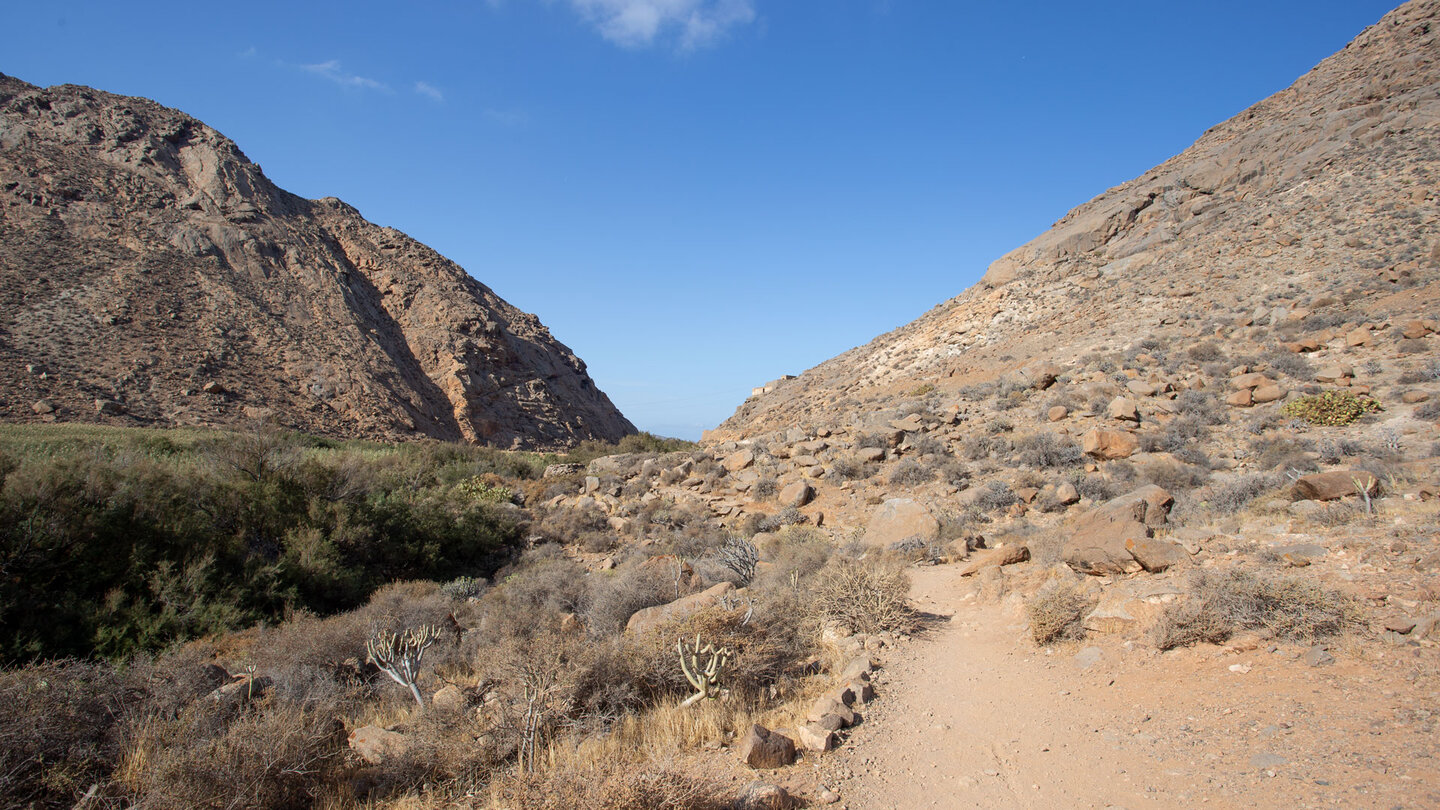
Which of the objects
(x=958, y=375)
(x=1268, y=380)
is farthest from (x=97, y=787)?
(x=958, y=375)

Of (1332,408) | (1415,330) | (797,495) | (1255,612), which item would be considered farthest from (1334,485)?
(1415,330)

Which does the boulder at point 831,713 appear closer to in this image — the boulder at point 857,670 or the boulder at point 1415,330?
the boulder at point 857,670

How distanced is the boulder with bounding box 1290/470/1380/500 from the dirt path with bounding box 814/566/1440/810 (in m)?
4.00

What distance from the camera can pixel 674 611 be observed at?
7324mm

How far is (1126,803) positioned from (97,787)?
614 cm

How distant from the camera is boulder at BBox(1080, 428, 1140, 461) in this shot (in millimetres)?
12617

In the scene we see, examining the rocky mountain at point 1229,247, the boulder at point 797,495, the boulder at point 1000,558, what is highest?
the rocky mountain at point 1229,247

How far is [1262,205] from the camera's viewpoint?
24469 millimetres

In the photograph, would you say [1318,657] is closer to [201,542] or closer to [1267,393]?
[1267,393]

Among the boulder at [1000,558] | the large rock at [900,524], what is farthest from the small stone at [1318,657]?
the large rock at [900,524]

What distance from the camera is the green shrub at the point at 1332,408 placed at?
11.4m

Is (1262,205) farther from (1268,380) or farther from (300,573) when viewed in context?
(300,573)

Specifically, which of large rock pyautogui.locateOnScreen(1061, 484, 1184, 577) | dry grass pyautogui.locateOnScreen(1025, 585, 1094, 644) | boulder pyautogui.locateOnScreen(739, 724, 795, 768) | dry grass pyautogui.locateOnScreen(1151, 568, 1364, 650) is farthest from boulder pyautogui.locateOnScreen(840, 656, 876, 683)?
large rock pyautogui.locateOnScreen(1061, 484, 1184, 577)

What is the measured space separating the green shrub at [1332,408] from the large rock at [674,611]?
1211 centimetres
